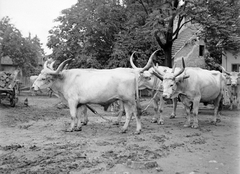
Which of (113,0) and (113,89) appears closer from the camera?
(113,89)

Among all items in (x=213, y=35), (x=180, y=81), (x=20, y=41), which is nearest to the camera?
(x=180, y=81)

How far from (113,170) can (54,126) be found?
5.20 m

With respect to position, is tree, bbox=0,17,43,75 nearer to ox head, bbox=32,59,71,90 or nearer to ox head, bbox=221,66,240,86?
ox head, bbox=32,59,71,90

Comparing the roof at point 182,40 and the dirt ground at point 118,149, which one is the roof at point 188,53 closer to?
the roof at point 182,40

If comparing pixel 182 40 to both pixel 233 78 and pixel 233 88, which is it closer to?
pixel 233 88

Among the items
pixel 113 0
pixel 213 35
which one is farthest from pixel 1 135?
pixel 113 0

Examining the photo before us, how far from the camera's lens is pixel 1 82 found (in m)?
14.0

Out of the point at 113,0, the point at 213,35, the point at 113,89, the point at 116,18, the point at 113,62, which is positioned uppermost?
the point at 113,0

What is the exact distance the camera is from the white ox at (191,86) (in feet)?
27.4

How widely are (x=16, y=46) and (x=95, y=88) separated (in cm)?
2175

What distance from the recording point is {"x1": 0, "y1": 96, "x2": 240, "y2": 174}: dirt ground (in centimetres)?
482

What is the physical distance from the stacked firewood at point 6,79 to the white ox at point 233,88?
12.1 meters

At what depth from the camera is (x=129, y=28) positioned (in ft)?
59.9

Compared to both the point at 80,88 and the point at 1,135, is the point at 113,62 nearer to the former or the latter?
the point at 80,88
